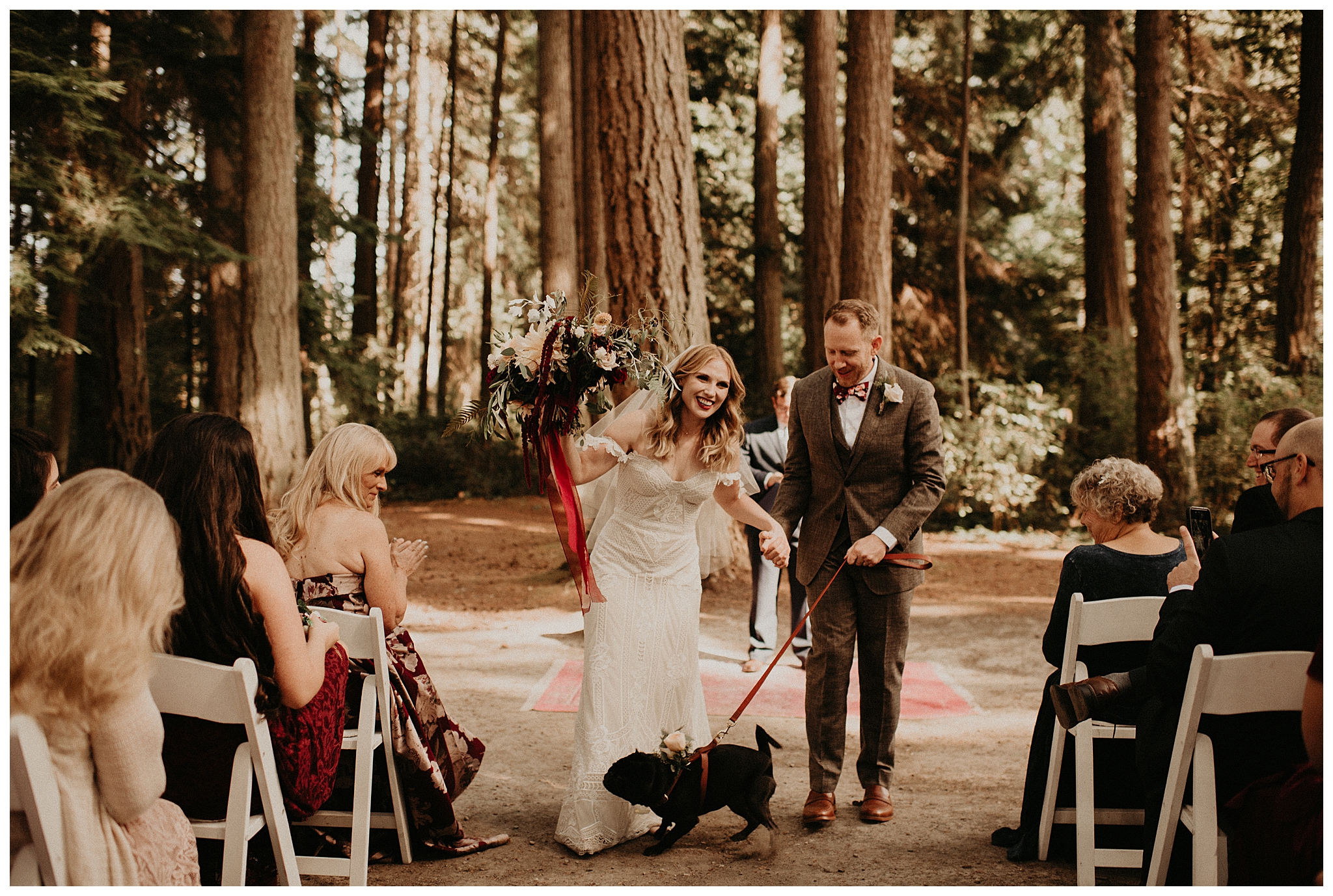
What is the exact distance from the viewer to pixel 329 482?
12.6 feet

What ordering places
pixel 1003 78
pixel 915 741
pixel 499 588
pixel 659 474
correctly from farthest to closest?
pixel 1003 78 < pixel 499 588 < pixel 915 741 < pixel 659 474

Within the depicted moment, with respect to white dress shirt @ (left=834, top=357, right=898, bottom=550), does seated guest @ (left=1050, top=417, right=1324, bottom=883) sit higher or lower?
lower

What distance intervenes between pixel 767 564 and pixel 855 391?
3115 millimetres

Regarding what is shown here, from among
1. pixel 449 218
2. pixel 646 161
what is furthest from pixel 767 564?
pixel 449 218

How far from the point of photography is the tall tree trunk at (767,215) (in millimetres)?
17641

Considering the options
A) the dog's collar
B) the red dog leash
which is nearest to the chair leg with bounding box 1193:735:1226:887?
the red dog leash

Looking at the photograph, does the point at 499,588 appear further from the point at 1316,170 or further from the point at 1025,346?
the point at 1025,346

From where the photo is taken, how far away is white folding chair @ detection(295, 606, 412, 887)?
11.4ft

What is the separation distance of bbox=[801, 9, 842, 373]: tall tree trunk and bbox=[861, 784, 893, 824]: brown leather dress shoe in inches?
433

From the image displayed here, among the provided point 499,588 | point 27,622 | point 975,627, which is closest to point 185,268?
point 499,588

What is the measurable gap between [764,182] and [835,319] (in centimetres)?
1436

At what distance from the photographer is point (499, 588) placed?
11.2 metres

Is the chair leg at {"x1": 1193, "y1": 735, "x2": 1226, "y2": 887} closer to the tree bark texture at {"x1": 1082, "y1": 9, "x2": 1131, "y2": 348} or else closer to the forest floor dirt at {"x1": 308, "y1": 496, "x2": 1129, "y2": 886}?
the forest floor dirt at {"x1": 308, "y1": 496, "x2": 1129, "y2": 886}

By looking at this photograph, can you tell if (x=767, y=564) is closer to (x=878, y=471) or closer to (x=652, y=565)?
(x=878, y=471)
